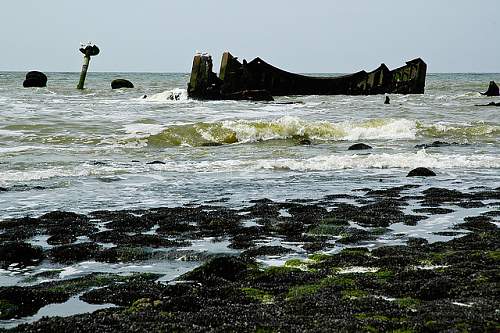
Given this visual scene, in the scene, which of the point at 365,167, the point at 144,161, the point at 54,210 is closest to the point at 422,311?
the point at 54,210

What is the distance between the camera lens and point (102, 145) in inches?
745

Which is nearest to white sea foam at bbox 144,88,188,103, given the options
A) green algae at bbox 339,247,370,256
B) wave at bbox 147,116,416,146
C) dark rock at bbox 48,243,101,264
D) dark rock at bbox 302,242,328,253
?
wave at bbox 147,116,416,146

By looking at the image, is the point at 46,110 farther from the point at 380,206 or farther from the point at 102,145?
the point at 380,206

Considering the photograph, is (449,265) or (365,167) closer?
(449,265)

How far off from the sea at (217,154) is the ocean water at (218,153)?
34 mm

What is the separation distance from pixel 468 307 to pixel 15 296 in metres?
2.98

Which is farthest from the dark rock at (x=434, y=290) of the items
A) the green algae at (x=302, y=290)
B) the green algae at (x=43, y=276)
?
the green algae at (x=43, y=276)

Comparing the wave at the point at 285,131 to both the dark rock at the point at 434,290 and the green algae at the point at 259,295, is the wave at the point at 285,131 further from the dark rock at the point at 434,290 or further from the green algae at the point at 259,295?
the dark rock at the point at 434,290

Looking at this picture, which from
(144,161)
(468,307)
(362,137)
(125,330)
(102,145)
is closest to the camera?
(125,330)

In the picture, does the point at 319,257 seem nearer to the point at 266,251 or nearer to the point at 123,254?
the point at 266,251

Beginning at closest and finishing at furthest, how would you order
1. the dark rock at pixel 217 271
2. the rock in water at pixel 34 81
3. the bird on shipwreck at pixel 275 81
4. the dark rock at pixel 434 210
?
the dark rock at pixel 217 271, the dark rock at pixel 434 210, the bird on shipwreck at pixel 275 81, the rock in water at pixel 34 81

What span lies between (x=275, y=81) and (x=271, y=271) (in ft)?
112

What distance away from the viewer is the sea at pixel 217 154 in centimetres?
980

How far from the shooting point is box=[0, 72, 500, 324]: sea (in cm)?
980
